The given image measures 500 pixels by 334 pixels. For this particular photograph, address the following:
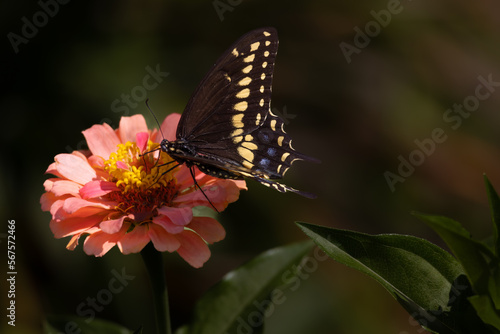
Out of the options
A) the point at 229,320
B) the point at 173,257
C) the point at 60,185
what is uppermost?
the point at 60,185

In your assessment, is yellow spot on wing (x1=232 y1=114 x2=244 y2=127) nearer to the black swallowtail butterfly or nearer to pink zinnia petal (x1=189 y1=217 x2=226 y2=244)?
the black swallowtail butterfly

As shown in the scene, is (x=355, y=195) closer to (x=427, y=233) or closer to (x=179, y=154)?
(x=427, y=233)

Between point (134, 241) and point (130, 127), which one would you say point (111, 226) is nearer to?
point (134, 241)

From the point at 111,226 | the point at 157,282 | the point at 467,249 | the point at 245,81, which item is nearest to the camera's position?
the point at 467,249

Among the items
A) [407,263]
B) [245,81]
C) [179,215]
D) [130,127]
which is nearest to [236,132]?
[245,81]

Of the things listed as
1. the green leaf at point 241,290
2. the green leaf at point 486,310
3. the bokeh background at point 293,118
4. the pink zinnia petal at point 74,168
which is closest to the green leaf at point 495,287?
the green leaf at point 486,310

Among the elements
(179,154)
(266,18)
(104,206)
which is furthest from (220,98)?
(266,18)
